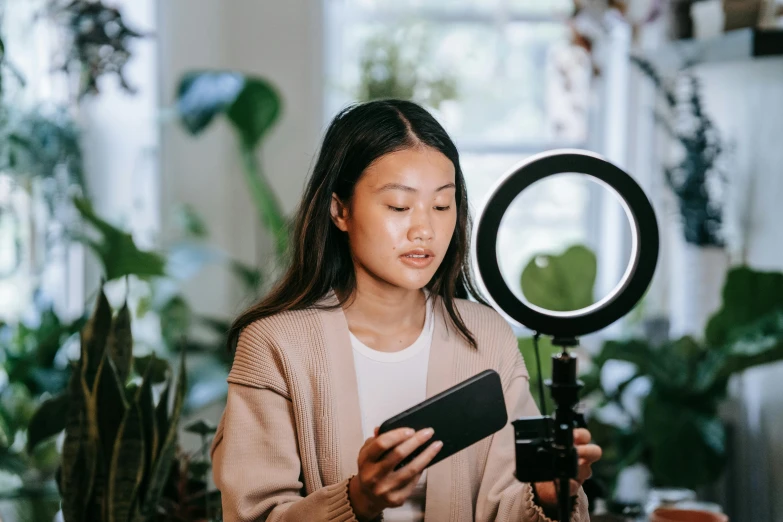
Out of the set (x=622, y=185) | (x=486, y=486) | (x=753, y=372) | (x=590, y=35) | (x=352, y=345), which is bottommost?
(x=753, y=372)

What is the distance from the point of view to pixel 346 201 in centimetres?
111

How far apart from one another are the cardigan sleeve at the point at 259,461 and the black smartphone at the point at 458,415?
0.17 metres

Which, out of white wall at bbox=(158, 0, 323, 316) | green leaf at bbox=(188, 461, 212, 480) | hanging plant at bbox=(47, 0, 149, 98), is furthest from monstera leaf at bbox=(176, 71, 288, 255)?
green leaf at bbox=(188, 461, 212, 480)

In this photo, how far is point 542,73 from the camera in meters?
3.27

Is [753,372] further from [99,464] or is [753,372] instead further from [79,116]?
[79,116]

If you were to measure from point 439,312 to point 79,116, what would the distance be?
169 centimetres

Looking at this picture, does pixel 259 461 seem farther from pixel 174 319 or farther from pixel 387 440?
pixel 174 319

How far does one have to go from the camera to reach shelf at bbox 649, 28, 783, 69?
5.89ft

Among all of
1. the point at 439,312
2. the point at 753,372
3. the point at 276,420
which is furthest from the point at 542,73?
the point at 276,420

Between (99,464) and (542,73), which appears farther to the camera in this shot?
(542,73)

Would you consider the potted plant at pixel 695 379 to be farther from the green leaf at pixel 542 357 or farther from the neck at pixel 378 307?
the neck at pixel 378 307

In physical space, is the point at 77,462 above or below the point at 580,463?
below

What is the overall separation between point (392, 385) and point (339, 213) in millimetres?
230

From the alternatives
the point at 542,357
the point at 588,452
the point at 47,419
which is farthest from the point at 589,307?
the point at 47,419
